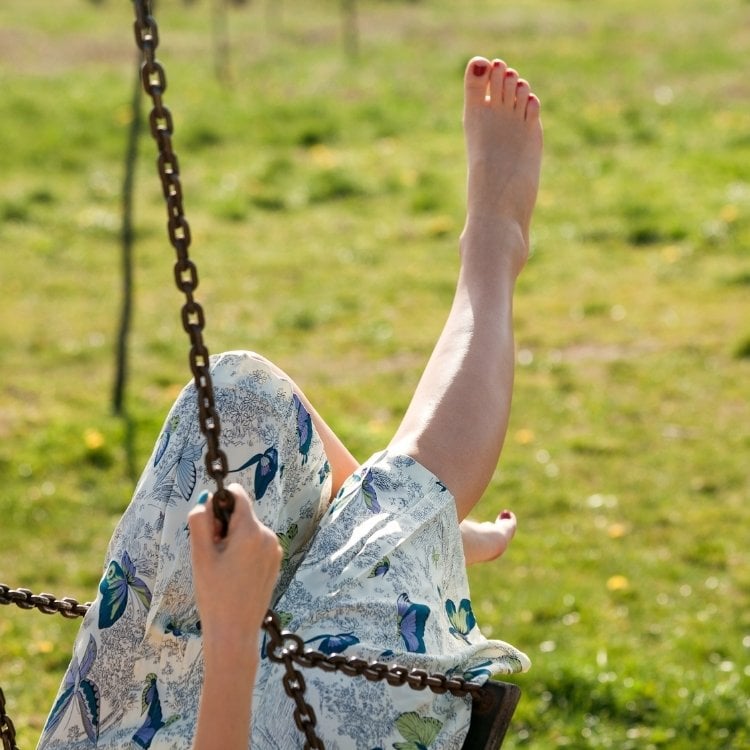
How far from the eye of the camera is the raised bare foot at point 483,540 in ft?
8.52

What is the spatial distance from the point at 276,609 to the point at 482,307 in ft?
2.60

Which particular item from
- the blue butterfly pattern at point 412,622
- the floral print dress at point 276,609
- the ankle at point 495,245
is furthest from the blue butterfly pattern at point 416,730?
the ankle at point 495,245

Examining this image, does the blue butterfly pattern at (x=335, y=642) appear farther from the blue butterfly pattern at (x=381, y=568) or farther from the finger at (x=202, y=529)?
the finger at (x=202, y=529)

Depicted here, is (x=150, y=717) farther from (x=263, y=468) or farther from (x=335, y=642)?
(x=263, y=468)

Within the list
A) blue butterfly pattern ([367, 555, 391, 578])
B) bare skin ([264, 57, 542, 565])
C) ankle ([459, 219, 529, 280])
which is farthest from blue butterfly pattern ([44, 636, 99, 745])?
ankle ([459, 219, 529, 280])

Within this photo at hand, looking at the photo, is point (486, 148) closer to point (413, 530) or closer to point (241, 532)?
point (413, 530)

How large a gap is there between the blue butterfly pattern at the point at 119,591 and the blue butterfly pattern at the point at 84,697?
45mm

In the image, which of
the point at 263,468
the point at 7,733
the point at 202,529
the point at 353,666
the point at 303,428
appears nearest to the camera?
the point at 202,529

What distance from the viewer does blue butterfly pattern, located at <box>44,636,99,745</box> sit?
200 centimetres

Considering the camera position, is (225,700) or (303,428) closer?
(225,700)

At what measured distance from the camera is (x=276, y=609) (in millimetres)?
2029

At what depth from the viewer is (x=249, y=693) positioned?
5.26ft

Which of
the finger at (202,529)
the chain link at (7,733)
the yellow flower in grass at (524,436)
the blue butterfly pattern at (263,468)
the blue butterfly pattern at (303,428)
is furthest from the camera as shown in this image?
the yellow flower in grass at (524,436)

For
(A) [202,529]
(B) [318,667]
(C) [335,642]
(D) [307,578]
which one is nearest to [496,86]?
(D) [307,578]
